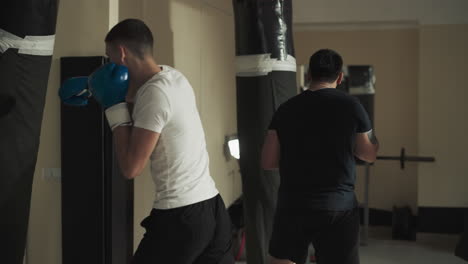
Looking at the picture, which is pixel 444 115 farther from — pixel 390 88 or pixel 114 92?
pixel 114 92

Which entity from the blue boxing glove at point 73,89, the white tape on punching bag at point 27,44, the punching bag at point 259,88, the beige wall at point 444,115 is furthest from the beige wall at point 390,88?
the white tape on punching bag at point 27,44

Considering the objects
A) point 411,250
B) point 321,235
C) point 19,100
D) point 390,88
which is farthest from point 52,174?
point 390,88

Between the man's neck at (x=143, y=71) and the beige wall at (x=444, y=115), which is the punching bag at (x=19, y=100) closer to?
the man's neck at (x=143, y=71)

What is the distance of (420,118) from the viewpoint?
588cm

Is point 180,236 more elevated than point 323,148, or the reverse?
point 323,148

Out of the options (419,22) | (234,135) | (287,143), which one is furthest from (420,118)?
(287,143)

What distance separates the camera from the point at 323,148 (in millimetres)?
2445

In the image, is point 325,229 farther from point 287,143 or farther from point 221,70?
point 221,70

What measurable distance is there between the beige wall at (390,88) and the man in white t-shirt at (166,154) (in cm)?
461

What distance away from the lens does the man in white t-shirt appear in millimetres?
1961

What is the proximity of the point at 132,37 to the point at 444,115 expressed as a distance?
14.9ft

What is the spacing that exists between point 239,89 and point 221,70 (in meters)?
1.92

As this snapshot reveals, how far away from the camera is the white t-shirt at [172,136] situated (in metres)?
1.95

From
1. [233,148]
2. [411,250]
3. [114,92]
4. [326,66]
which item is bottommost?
[411,250]
